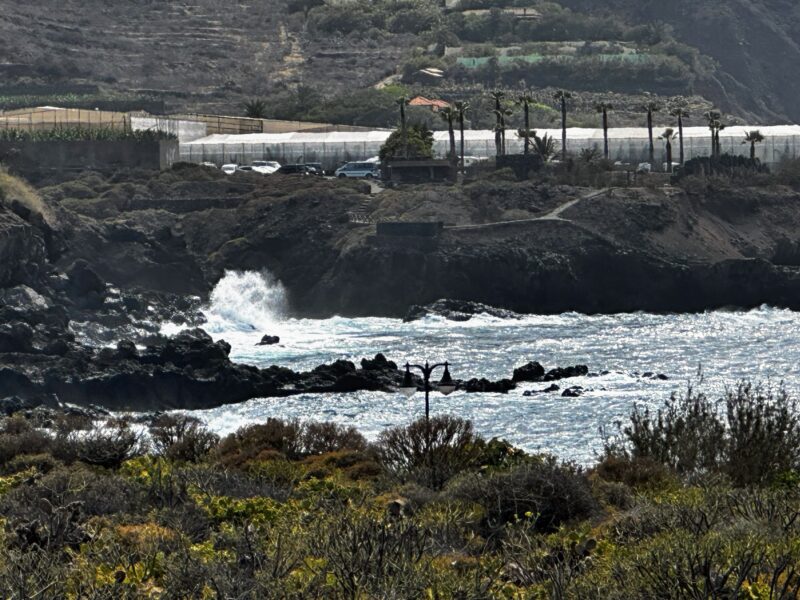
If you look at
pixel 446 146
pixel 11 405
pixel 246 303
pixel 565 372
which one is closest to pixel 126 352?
pixel 11 405

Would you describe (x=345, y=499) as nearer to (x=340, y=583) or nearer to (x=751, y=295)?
(x=340, y=583)

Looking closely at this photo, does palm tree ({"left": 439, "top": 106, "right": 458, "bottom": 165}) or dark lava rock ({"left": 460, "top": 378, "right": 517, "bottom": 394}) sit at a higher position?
palm tree ({"left": 439, "top": 106, "right": 458, "bottom": 165})

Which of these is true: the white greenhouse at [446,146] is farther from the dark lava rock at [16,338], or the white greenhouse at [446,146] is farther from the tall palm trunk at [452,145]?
the dark lava rock at [16,338]

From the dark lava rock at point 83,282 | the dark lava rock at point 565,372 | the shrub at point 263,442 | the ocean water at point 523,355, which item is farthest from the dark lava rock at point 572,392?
the dark lava rock at point 83,282

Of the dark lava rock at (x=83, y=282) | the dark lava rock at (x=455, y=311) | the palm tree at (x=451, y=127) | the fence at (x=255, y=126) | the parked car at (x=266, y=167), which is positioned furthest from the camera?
the fence at (x=255, y=126)

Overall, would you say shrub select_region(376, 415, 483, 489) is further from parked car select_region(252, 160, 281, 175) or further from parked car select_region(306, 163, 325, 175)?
parked car select_region(252, 160, 281, 175)

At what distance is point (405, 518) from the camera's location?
33.5 metres

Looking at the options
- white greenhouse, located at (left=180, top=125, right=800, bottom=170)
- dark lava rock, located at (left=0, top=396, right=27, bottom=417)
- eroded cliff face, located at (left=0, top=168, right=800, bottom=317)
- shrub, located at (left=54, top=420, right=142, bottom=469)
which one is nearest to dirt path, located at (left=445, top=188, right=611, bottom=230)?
eroded cliff face, located at (left=0, top=168, right=800, bottom=317)

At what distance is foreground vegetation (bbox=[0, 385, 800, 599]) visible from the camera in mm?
26516

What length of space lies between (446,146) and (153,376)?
79.5 meters

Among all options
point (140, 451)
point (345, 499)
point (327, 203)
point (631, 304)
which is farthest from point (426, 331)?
point (345, 499)

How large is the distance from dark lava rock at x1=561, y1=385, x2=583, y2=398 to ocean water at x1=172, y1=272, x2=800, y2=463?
463 mm

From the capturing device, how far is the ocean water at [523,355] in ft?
255

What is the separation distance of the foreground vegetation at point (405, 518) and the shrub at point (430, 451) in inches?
3.2
